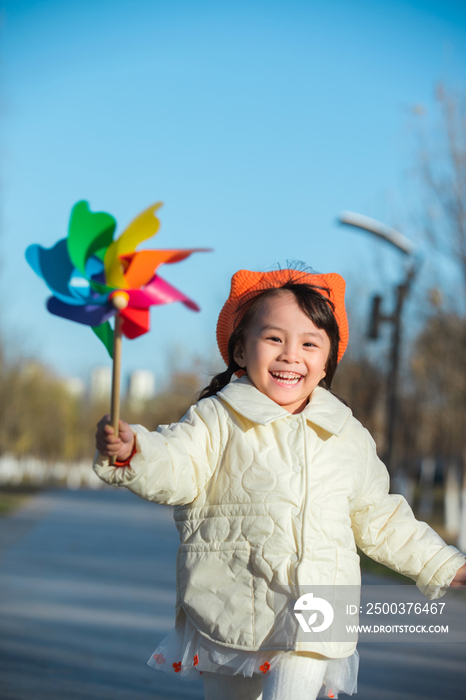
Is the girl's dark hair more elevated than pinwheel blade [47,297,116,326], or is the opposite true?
the girl's dark hair

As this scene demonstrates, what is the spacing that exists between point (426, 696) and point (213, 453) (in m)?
3.00

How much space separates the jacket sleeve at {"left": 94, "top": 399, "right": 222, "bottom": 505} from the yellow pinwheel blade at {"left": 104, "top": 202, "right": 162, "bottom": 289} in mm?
444

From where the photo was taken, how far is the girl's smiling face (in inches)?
106

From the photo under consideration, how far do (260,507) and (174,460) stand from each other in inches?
12.1

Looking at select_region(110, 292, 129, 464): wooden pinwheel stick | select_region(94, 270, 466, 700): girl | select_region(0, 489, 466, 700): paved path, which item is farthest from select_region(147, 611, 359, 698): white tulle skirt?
select_region(0, 489, 466, 700): paved path

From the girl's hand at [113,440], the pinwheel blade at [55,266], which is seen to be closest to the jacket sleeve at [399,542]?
the girl's hand at [113,440]

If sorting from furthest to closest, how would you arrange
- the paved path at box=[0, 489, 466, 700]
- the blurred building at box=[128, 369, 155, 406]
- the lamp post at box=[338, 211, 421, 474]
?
the blurred building at box=[128, 369, 155, 406]
the lamp post at box=[338, 211, 421, 474]
the paved path at box=[0, 489, 466, 700]

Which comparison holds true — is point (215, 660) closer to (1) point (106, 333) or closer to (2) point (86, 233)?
(1) point (106, 333)

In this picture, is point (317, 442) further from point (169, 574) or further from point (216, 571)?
point (169, 574)

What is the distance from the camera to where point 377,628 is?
6.25 metres

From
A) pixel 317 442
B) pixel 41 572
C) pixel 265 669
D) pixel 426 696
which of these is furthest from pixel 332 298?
pixel 41 572

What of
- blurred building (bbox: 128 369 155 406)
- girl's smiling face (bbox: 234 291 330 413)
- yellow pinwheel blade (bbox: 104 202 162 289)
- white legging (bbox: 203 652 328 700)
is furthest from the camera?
blurred building (bbox: 128 369 155 406)

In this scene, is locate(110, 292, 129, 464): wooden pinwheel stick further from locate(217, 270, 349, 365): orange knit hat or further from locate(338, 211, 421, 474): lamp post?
locate(338, 211, 421, 474): lamp post

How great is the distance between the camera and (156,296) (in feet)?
7.36
